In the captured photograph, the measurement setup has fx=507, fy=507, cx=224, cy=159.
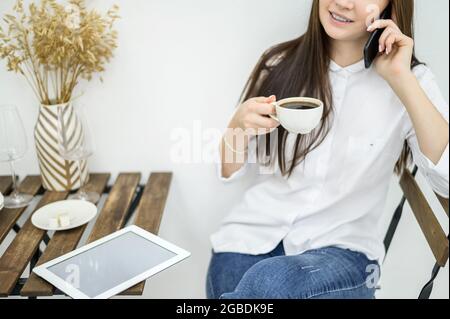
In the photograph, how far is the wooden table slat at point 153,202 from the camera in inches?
34.1

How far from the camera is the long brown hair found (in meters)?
0.79

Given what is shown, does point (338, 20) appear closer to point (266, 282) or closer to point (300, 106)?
point (300, 106)

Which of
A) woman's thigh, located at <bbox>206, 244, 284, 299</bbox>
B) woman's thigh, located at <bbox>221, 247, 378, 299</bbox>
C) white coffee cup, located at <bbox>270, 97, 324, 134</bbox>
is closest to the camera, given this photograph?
white coffee cup, located at <bbox>270, 97, 324, 134</bbox>

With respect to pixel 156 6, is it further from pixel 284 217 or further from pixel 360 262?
A: pixel 360 262

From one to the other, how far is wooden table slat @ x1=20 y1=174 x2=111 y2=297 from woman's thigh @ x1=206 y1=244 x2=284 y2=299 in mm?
258

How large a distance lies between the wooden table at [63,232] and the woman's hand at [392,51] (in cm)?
45

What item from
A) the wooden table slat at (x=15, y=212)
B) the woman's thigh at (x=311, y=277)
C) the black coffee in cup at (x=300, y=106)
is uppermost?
the black coffee in cup at (x=300, y=106)

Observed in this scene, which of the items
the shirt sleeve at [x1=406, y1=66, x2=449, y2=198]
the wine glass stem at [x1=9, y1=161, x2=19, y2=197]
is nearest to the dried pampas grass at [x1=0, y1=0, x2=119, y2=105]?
the wine glass stem at [x1=9, y1=161, x2=19, y2=197]

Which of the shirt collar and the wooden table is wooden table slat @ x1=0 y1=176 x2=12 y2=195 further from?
the shirt collar

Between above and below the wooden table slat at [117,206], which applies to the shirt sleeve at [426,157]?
above

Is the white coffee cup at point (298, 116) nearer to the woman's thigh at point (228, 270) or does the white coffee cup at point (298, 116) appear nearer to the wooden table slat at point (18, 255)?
the woman's thigh at point (228, 270)

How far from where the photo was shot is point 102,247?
31.0 inches

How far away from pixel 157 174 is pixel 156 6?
1.10ft

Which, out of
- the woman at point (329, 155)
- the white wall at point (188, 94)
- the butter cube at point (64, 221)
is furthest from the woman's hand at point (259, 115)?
the butter cube at point (64, 221)
